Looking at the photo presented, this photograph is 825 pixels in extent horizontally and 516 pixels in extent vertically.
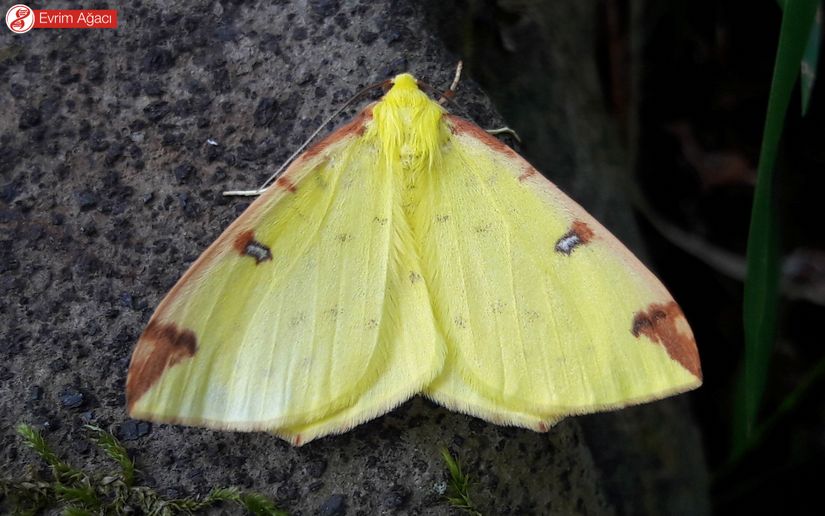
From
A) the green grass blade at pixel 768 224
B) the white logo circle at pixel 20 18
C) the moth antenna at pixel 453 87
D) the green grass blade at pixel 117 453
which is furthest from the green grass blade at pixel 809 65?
the white logo circle at pixel 20 18

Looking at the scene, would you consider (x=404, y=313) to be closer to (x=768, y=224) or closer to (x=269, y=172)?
(x=269, y=172)

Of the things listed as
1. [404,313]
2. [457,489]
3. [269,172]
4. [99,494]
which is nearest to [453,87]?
[269,172]

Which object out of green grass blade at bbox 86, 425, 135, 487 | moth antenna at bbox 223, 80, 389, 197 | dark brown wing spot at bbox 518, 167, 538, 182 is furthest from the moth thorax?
green grass blade at bbox 86, 425, 135, 487

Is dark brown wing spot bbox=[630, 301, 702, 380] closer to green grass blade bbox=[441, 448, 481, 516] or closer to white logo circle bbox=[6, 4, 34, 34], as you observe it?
green grass blade bbox=[441, 448, 481, 516]

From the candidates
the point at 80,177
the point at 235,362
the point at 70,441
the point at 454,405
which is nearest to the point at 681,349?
the point at 454,405

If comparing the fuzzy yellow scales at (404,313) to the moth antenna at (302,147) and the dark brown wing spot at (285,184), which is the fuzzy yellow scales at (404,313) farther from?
the moth antenna at (302,147)
